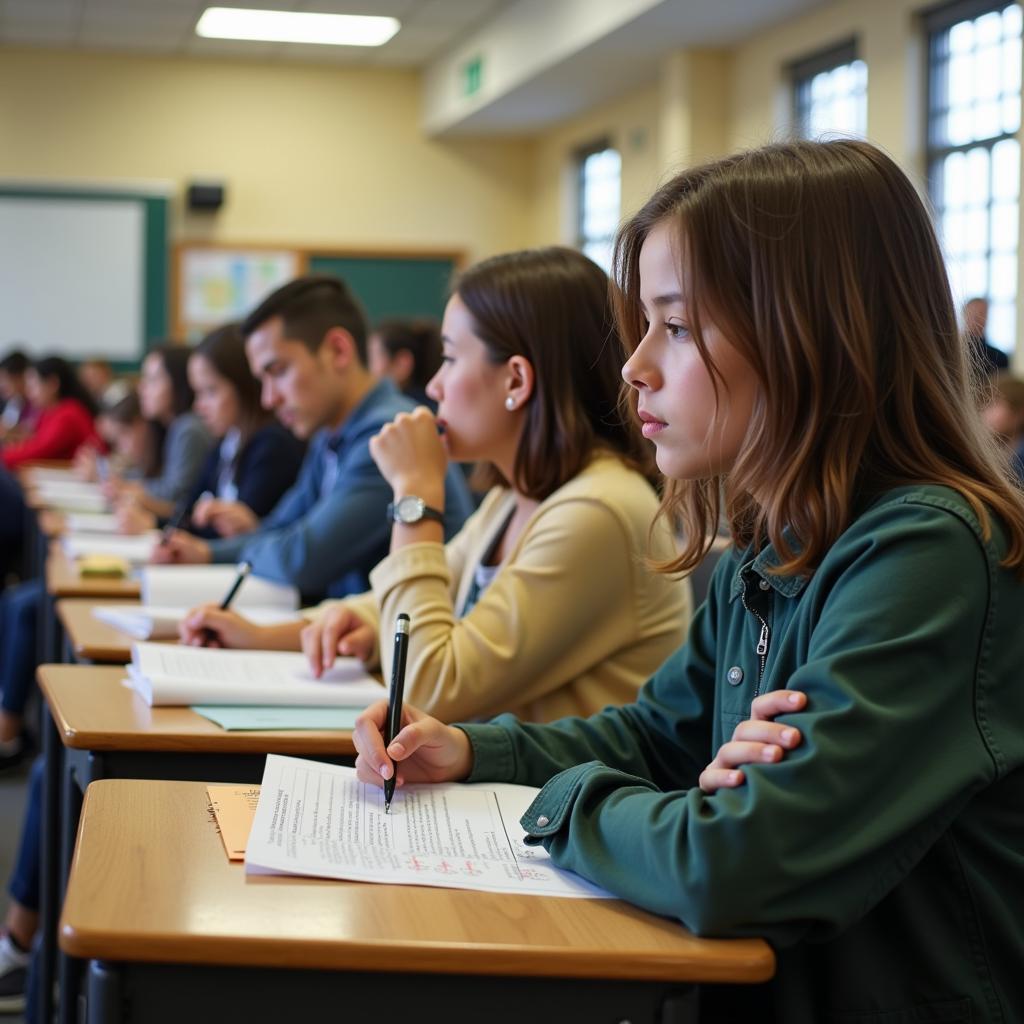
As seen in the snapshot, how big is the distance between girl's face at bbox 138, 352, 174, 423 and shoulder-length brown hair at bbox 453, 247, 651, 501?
3.69 metres

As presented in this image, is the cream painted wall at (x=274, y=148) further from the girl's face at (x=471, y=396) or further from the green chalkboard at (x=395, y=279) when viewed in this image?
the girl's face at (x=471, y=396)

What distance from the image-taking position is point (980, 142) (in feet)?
20.1

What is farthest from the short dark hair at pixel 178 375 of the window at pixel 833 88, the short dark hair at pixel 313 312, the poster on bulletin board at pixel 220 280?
the poster on bulletin board at pixel 220 280

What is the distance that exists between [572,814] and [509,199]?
33.9ft

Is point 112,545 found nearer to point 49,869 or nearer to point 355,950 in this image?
point 49,869

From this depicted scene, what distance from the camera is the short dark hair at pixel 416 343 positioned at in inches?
195

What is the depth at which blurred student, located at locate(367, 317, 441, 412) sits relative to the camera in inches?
195

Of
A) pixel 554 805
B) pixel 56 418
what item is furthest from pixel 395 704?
pixel 56 418

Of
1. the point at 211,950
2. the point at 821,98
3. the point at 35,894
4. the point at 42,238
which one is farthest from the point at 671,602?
the point at 42,238

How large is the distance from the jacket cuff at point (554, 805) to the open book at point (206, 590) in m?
1.44

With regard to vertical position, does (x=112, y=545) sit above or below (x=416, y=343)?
below

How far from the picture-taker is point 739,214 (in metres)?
1.09

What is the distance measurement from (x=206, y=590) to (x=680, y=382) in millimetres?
1593

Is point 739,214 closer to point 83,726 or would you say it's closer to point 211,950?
point 211,950
